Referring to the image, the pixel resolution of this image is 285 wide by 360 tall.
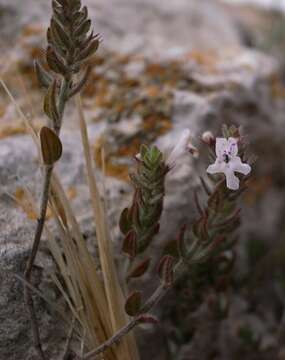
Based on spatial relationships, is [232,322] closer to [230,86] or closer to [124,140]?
[124,140]

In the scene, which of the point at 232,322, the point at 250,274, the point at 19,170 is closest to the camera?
the point at 19,170

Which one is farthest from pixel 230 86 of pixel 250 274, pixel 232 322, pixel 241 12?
pixel 241 12

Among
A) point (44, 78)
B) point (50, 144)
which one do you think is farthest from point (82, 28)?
point (50, 144)

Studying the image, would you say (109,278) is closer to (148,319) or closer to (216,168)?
(148,319)

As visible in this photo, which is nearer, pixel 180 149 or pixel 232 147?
pixel 232 147

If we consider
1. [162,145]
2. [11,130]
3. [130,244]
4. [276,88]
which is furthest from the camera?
[276,88]
